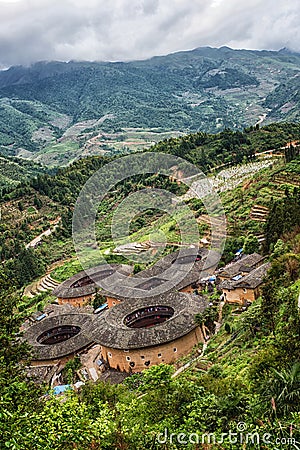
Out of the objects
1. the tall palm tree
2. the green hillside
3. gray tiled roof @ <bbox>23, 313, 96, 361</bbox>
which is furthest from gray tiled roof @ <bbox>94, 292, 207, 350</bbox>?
the tall palm tree

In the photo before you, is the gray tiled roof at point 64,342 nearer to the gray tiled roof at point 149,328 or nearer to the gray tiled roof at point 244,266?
the gray tiled roof at point 149,328

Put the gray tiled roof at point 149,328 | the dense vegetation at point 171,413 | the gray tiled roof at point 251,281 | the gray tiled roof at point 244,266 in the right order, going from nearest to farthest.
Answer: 1. the dense vegetation at point 171,413
2. the gray tiled roof at point 149,328
3. the gray tiled roof at point 251,281
4. the gray tiled roof at point 244,266

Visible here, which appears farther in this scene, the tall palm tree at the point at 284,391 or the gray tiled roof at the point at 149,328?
the gray tiled roof at the point at 149,328

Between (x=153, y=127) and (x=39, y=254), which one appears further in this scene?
(x=153, y=127)

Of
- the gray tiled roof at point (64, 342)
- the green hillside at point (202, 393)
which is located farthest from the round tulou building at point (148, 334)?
the gray tiled roof at point (64, 342)

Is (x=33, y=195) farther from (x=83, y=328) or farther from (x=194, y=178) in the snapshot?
(x=83, y=328)

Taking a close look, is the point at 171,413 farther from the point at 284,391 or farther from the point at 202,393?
the point at 284,391

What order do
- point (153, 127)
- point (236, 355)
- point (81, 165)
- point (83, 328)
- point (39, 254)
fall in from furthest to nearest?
point (153, 127) → point (81, 165) → point (39, 254) → point (83, 328) → point (236, 355)

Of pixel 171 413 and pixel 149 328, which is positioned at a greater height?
pixel 171 413

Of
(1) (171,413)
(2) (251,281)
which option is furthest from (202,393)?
(2) (251,281)

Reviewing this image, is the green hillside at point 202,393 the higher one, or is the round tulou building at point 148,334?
the green hillside at point 202,393

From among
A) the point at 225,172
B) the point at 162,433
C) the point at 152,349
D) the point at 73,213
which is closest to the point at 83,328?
the point at 152,349
